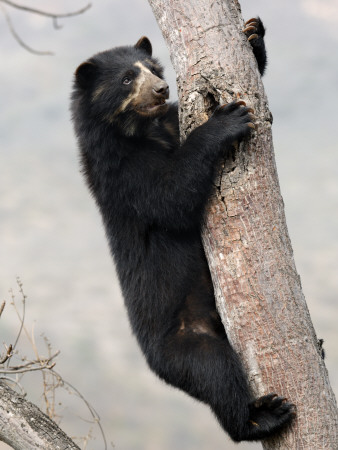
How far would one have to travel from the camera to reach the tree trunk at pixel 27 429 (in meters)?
3.40

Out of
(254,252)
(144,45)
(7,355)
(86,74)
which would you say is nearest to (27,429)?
(7,355)

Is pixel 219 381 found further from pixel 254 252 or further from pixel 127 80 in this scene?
pixel 127 80

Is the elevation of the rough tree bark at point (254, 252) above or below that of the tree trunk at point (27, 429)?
above

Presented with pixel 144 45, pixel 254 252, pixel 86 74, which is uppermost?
pixel 144 45

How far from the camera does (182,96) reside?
12.1 ft

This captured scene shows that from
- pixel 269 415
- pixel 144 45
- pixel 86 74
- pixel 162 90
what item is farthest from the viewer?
pixel 144 45

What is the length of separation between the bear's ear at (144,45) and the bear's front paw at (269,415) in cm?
280

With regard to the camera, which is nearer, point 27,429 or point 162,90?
point 27,429

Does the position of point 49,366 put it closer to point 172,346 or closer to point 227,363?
point 172,346

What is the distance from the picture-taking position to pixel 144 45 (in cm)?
471

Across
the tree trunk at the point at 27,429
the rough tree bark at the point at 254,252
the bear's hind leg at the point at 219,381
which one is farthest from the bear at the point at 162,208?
the tree trunk at the point at 27,429

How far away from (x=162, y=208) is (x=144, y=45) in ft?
5.05

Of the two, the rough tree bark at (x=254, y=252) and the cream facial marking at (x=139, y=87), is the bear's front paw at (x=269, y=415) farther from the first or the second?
the cream facial marking at (x=139, y=87)

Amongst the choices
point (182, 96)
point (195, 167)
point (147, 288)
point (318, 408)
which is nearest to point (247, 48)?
point (182, 96)
